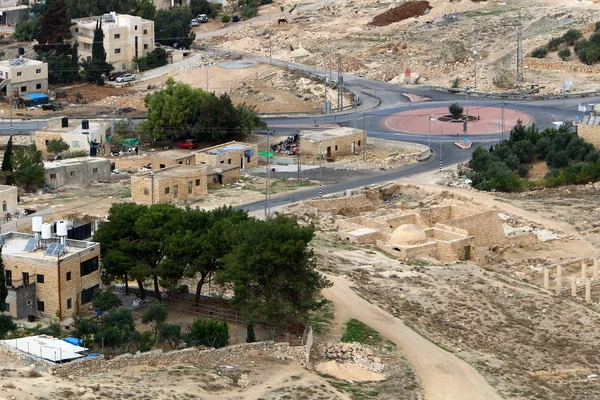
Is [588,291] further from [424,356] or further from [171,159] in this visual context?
[171,159]

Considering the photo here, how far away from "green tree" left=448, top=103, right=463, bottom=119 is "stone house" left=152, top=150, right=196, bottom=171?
87.4 ft

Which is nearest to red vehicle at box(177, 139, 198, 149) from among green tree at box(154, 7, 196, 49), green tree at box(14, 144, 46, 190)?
green tree at box(14, 144, 46, 190)

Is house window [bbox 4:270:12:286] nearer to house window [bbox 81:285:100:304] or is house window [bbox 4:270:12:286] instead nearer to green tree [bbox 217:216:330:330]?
house window [bbox 81:285:100:304]

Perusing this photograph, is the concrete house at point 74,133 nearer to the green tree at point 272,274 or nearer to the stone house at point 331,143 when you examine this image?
the stone house at point 331,143

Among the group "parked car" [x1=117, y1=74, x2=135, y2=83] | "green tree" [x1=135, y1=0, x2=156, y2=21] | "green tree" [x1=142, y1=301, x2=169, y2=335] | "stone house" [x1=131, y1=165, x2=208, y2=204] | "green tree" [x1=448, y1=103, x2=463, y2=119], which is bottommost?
"green tree" [x1=142, y1=301, x2=169, y2=335]

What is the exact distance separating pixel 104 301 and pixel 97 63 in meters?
77.6

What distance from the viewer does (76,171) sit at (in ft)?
315

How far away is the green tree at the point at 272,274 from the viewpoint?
61.8 meters

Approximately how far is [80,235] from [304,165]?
37.4 metres

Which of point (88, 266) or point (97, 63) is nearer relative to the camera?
point (88, 266)

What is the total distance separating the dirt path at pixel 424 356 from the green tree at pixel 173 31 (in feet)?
271

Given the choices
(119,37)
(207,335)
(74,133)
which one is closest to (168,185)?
(74,133)

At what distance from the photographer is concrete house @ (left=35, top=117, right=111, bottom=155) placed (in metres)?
107

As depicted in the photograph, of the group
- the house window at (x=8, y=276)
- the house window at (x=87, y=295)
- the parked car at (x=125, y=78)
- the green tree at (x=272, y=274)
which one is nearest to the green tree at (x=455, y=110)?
the parked car at (x=125, y=78)
